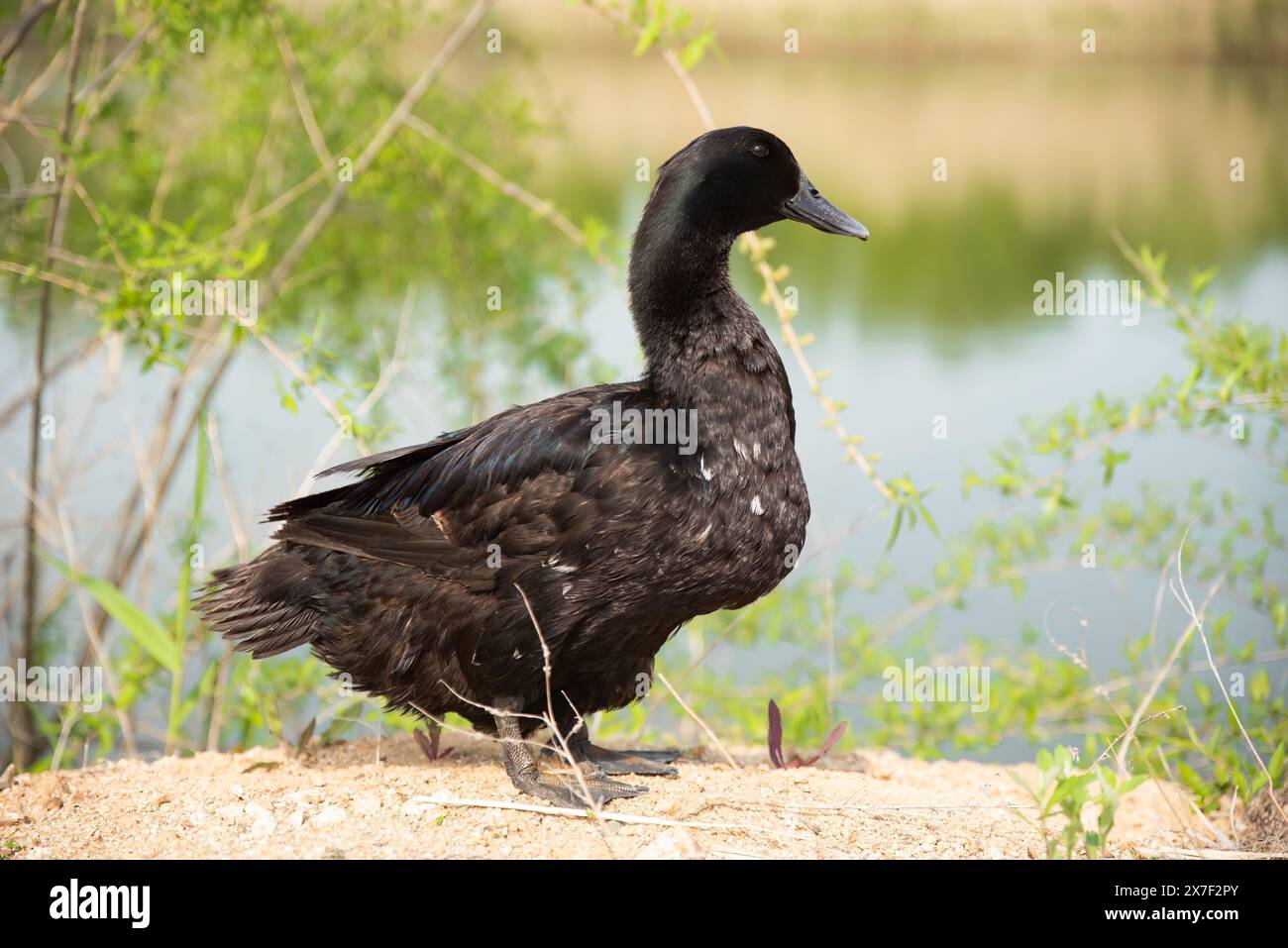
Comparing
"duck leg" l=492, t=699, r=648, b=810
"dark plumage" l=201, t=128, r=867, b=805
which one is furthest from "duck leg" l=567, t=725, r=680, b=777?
"duck leg" l=492, t=699, r=648, b=810

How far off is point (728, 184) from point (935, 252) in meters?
9.26

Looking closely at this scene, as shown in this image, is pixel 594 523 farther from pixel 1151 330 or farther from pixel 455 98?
pixel 1151 330

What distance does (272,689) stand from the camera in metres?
6.21

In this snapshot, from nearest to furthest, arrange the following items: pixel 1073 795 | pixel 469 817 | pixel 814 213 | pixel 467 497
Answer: pixel 1073 795 → pixel 469 817 → pixel 467 497 → pixel 814 213

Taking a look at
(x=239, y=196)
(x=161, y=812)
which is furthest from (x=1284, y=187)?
(x=161, y=812)

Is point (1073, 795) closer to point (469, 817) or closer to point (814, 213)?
point (469, 817)

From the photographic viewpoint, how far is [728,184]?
4.31m

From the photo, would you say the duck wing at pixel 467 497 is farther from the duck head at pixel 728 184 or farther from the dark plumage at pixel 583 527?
the duck head at pixel 728 184

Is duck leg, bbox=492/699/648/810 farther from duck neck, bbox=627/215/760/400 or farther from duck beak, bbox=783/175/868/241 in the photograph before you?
duck beak, bbox=783/175/868/241

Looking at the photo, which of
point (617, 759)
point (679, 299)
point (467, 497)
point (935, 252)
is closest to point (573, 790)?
point (617, 759)

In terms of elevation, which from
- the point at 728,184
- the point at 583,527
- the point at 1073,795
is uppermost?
the point at 728,184

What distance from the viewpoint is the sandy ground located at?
3.71 metres

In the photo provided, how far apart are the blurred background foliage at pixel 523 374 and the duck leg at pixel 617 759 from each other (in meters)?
0.60

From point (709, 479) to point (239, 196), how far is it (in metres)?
4.68
